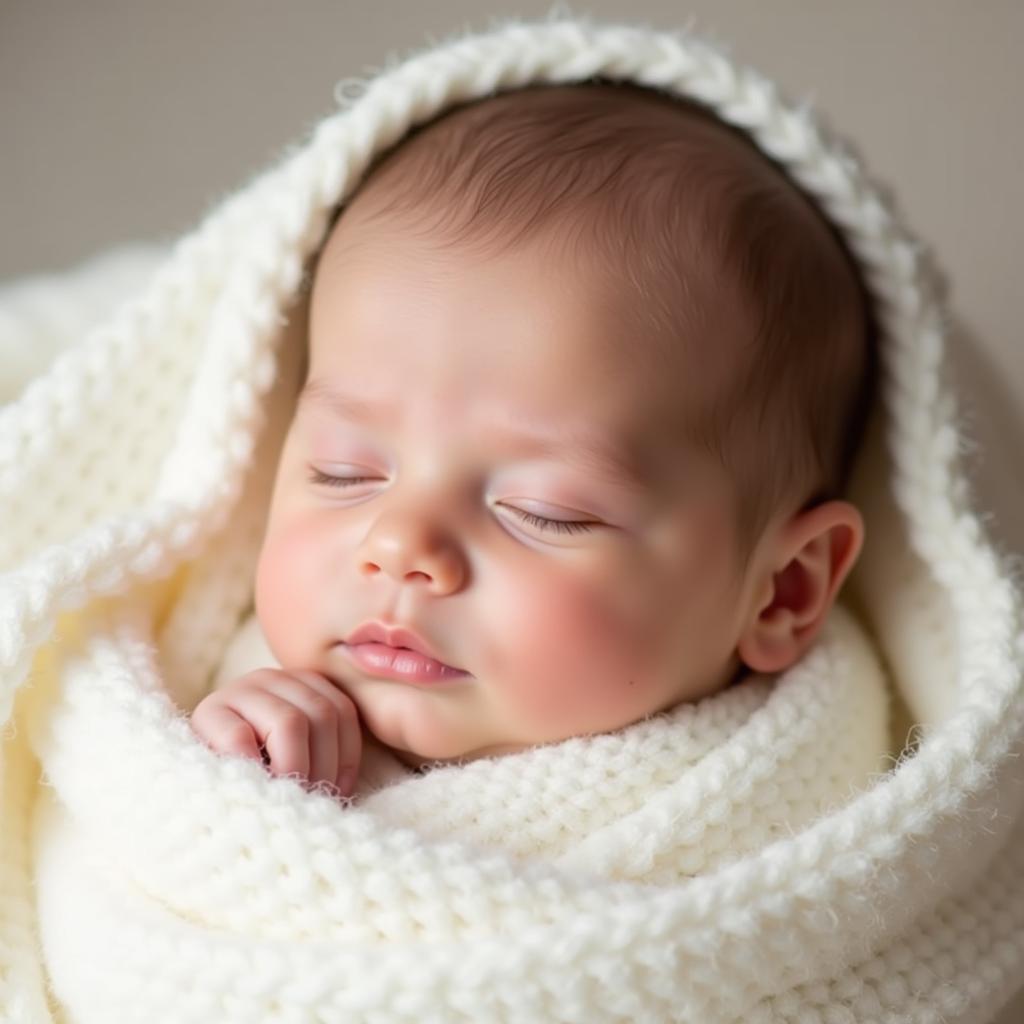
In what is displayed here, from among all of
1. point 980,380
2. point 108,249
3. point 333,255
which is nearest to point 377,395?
point 333,255

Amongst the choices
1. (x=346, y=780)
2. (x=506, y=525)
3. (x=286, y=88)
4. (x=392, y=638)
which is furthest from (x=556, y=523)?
(x=286, y=88)

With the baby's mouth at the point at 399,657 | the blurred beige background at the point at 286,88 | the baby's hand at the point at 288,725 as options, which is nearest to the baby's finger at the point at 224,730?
the baby's hand at the point at 288,725

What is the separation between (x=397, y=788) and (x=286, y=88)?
124cm

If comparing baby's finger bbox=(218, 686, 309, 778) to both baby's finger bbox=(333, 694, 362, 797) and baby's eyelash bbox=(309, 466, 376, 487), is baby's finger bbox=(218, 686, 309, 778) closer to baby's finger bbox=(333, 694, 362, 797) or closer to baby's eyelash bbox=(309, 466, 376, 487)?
baby's finger bbox=(333, 694, 362, 797)

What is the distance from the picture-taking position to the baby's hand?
3.34 ft

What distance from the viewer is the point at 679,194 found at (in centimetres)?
116

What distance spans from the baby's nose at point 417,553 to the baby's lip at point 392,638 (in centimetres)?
4

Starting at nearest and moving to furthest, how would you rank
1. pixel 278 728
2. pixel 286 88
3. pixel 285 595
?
pixel 278 728 → pixel 285 595 → pixel 286 88

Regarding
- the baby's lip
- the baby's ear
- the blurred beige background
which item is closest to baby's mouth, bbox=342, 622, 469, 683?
the baby's lip

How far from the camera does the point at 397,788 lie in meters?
1.05

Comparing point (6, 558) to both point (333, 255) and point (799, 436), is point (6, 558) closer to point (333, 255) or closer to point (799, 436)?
point (333, 255)

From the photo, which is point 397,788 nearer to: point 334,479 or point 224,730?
point 224,730

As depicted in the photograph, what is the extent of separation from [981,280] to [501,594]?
1.08 m

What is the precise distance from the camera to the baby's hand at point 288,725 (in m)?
1.02
